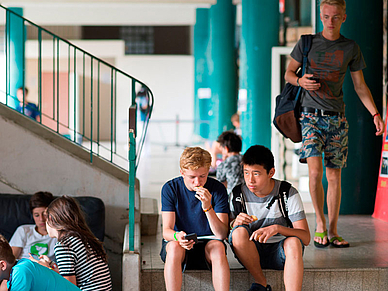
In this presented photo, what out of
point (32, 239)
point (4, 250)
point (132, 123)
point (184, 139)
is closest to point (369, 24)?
point (132, 123)

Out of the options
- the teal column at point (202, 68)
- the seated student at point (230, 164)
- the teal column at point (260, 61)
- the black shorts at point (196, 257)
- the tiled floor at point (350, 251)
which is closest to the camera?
the black shorts at point (196, 257)

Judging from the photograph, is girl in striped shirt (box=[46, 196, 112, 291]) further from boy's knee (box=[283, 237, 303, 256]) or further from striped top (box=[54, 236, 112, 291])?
boy's knee (box=[283, 237, 303, 256])

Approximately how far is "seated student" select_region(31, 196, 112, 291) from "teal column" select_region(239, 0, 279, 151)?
5280 millimetres

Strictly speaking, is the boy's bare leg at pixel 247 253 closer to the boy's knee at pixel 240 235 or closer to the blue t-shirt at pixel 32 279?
the boy's knee at pixel 240 235

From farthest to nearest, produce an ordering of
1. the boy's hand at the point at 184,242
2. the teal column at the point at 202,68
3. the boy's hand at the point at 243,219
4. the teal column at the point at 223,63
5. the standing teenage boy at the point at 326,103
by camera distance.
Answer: the teal column at the point at 202,68 → the teal column at the point at 223,63 → the standing teenage boy at the point at 326,103 → the boy's hand at the point at 243,219 → the boy's hand at the point at 184,242

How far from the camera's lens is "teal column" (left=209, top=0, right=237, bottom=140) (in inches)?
510

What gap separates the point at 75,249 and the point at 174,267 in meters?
0.52

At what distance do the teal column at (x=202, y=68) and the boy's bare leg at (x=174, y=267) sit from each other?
13.5m

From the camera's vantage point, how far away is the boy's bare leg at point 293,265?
8.86 feet

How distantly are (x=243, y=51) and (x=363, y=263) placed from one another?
18.9ft

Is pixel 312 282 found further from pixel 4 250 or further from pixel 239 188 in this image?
pixel 4 250

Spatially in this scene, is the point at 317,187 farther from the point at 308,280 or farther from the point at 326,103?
the point at 308,280

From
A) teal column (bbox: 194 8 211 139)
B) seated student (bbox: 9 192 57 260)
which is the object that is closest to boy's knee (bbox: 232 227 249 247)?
seated student (bbox: 9 192 57 260)

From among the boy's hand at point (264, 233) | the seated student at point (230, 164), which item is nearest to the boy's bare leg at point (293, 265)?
the boy's hand at point (264, 233)
